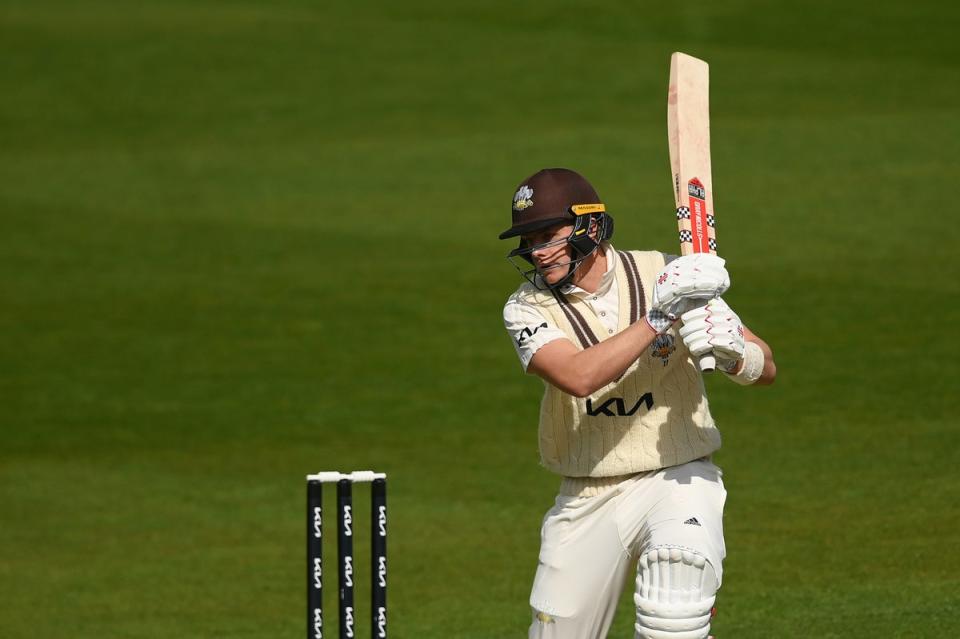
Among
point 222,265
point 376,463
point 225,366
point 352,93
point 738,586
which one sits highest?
point 352,93

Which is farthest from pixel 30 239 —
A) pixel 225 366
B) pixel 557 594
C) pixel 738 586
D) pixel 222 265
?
pixel 557 594

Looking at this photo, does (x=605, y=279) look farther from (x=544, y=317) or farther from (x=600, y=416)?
(x=600, y=416)

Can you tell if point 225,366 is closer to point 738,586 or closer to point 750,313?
point 750,313

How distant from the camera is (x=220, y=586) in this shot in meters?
8.24

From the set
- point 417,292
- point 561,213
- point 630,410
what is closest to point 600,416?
point 630,410

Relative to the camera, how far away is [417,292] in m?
14.7

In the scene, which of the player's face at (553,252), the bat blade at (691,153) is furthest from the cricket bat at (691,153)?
the player's face at (553,252)

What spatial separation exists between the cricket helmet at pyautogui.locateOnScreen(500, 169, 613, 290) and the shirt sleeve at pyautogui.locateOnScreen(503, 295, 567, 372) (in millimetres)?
104

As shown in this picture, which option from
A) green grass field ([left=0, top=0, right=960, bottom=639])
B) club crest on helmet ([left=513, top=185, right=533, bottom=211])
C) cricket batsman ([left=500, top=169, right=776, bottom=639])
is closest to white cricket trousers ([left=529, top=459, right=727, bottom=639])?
cricket batsman ([left=500, top=169, right=776, bottom=639])

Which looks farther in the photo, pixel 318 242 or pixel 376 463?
pixel 318 242

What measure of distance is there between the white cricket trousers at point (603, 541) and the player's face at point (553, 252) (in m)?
0.73

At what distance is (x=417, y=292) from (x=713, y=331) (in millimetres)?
9927

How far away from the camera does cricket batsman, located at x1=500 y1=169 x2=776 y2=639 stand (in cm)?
516

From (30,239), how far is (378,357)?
598cm
